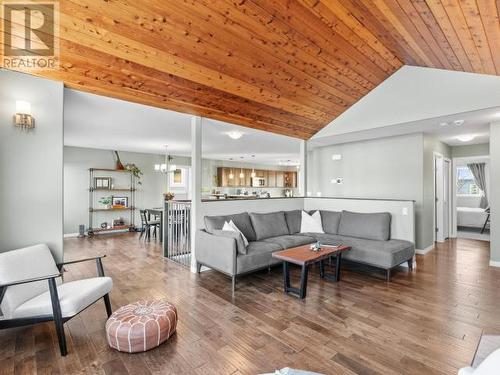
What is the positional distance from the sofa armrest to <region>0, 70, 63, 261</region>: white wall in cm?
180

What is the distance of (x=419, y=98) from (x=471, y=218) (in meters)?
5.62

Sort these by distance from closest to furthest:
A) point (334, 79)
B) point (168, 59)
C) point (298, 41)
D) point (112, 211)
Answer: point (168, 59) < point (298, 41) < point (334, 79) < point (112, 211)

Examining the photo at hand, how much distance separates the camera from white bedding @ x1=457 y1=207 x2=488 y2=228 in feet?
24.5

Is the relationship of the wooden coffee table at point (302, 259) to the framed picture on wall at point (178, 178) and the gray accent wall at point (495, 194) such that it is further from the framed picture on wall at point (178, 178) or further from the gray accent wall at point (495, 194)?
the framed picture on wall at point (178, 178)

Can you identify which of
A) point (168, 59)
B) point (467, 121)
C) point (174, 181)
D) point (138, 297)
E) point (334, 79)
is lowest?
point (138, 297)

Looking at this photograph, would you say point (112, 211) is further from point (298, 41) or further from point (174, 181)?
point (298, 41)

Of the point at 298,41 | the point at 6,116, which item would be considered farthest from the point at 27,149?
the point at 298,41

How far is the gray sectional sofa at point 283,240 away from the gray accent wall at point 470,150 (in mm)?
4099

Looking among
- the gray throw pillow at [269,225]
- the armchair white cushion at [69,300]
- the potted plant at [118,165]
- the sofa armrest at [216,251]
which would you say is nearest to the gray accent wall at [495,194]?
the gray throw pillow at [269,225]

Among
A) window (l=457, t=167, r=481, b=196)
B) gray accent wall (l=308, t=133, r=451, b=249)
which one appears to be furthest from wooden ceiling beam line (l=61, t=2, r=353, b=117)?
window (l=457, t=167, r=481, b=196)

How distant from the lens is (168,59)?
2.92m

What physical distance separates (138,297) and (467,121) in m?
5.90

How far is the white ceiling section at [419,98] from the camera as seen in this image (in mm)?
3754

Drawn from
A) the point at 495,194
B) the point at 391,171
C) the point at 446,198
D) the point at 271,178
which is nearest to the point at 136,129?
the point at 391,171
